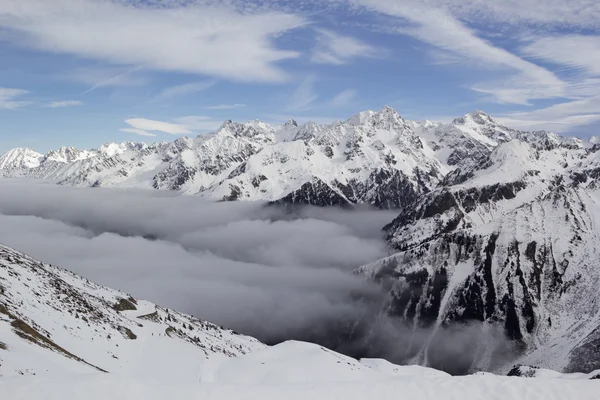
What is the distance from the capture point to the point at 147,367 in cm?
5628

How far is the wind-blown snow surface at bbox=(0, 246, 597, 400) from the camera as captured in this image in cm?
2381

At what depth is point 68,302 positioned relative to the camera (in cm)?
7100

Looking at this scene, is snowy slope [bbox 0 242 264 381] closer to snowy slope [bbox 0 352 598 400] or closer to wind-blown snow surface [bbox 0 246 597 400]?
wind-blown snow surface [bbox 0 246 597 400]

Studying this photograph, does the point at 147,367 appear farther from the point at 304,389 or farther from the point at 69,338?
the point at 304,389

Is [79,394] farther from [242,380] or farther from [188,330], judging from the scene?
[188,330]

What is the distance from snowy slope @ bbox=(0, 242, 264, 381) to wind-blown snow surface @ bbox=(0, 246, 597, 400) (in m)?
0.19

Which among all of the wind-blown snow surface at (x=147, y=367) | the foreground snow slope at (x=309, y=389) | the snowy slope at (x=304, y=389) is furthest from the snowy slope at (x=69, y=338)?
the foreground snow slope at (x=309, y=389)

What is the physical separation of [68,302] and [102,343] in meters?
17.5

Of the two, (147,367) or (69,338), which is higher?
(69,338)

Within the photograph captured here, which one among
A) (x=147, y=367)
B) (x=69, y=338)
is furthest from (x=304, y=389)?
(x=69, y=338)

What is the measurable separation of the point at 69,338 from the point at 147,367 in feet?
34.8

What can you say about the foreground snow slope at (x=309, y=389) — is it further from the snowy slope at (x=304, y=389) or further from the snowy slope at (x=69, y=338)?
the snowy slope at (x=69, y=338)

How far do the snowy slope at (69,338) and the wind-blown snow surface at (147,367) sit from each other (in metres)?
0.19

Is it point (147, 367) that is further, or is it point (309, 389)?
point (147, 367)
